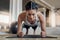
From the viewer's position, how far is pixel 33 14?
118 centimetres

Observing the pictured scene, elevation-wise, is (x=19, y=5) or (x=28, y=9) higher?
(x=19, y=5)

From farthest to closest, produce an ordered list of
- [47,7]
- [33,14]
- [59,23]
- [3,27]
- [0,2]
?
1. [59,23]
2. [47,7]
3. [0,2]
4. [3,27]
5. [33,14]

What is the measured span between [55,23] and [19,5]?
123 inches

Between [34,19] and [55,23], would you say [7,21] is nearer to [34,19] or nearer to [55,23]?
[34,19]

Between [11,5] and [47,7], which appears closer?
[11,5]

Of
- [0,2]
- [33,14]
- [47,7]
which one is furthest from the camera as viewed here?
[47,7]

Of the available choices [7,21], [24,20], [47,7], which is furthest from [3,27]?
[47,7]

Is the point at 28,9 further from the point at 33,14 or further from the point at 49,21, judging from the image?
the point at 49,21

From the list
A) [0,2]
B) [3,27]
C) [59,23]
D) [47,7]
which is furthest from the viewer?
[59,23]

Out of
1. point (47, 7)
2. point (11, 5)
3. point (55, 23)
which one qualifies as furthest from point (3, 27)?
point (55, 23)

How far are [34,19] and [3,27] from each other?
7.08 ft

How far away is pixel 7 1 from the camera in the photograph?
139 inches

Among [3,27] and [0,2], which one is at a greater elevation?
[0,2]

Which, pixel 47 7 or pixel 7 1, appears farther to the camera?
pixel 47 7
